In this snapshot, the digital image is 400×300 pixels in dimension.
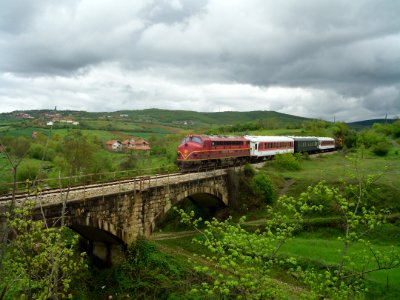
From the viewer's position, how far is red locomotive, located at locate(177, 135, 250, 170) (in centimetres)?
3231

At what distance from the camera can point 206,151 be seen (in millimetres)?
33125

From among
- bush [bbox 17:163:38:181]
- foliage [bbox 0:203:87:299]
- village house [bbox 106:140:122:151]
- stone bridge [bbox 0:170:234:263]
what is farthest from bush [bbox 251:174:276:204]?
village house [bbox 106:140:122:151]

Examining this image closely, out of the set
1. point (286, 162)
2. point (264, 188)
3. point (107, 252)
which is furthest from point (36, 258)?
point (286, 162)

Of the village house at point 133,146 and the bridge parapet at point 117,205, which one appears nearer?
the bridge parapet at point 117,205

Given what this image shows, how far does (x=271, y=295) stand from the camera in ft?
31.2

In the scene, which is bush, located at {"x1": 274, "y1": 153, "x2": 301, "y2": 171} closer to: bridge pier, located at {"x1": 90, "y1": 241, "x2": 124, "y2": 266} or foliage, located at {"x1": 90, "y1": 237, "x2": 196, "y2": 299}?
foliage, located at {"x1": 90, "y1": 237, "x2": 196, "y2": 299}

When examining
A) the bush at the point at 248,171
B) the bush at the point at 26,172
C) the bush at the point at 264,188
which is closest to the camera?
the bush at the point at 264,188

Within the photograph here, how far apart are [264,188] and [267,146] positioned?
36.6 ft

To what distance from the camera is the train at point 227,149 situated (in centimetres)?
3256

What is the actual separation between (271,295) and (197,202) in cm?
2816

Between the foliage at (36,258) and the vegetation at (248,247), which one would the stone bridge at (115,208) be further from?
the foliage at (36,258)

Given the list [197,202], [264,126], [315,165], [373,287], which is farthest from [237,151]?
[264,126]

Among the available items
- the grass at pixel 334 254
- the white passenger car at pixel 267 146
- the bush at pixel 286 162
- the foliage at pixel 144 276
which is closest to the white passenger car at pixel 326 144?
the white passenger car at pixel 267 146

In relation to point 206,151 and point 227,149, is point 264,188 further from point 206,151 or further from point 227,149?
point 206,151
